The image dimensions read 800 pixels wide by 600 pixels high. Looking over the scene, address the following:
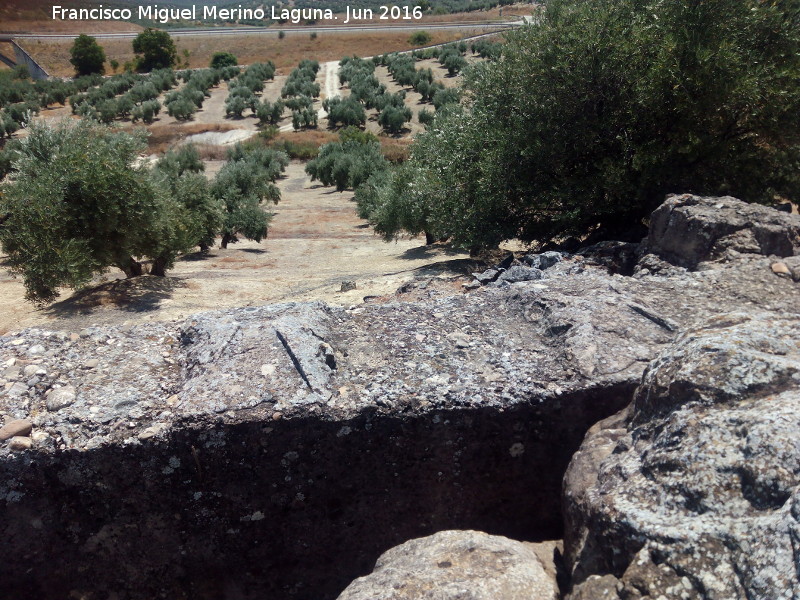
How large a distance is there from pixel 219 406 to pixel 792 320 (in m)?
3.04

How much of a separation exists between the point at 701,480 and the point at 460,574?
109cm

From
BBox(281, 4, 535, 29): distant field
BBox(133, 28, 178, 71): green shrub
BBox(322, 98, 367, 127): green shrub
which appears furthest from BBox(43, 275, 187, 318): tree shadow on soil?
BBox(281, 4, 535, 29): distant field

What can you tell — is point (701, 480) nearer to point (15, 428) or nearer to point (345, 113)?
point (15, 428)

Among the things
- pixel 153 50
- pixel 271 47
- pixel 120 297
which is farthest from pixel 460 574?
pixel 271 47

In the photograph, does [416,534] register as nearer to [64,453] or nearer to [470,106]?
[64,453]

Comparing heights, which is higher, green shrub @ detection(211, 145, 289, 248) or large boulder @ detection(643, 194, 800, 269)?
large boulder @ detection(643, 194, 800, 269)

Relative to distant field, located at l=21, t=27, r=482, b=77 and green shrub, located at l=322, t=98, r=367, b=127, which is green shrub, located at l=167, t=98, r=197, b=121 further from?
distant field, located at l=21, t=27, r=482, b=77

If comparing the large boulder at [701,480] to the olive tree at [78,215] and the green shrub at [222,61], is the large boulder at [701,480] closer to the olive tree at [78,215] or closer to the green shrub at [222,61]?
the olive tree at [78,215]

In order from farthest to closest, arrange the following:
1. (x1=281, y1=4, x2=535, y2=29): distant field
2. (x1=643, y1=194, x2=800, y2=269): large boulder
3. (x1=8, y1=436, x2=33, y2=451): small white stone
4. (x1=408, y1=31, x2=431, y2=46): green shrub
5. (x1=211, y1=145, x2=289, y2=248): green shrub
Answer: (x1=281, y1=4, x2=535, y2=29): distant field → (x1=408, y1=31, x2=431, y2=46): green shrub → (x1=211, y1=145, x2=289, y2=248): green shrub → (x1=643, y1=194, x2=800, y2=269): large boulder → (x1=8, y1=436, x2=33, y2=451): small white stone

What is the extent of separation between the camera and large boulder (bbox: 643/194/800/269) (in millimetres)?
5570

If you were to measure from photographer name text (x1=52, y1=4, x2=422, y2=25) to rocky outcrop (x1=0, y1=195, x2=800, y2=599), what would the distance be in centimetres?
6745

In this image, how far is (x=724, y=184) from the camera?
341 inches

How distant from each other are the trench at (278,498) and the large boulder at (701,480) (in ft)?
1.67

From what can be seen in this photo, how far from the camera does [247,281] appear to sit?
13.0 m
